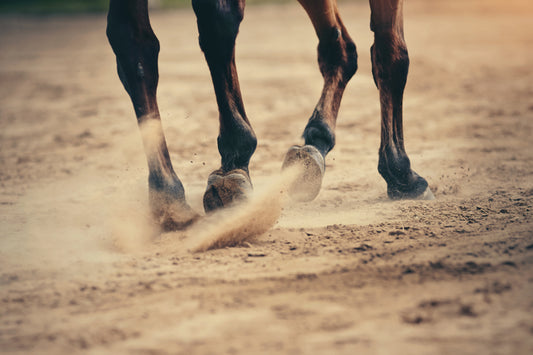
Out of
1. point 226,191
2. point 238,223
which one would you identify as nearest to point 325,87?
point 226,191

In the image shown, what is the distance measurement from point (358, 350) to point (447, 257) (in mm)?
794

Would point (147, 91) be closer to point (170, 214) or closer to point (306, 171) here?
point (170, 214)

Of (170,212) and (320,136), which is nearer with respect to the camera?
(170,212)

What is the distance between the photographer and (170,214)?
2.89 meters

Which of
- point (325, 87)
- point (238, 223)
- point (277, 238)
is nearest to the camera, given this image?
point (238, 223)

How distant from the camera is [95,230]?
307cm

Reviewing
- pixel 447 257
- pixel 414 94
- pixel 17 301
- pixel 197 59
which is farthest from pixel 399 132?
pixel 197 59

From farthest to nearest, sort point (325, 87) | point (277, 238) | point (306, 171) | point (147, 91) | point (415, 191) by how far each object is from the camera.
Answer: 1. point (325, 87)
2. point (415, 191)
3. point (306, 171)
4. point (147, 91)
5. point (277, 238)

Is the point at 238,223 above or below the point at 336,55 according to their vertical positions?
below

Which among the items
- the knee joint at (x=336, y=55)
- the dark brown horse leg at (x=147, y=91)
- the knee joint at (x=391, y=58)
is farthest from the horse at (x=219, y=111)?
the knee joint at (x=336, y=55)

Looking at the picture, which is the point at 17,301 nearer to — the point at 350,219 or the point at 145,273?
the point at 145,273

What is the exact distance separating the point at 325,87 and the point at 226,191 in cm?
119

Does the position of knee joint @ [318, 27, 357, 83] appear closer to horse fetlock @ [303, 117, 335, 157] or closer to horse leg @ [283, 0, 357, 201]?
horse leg @ [283, 0, 357, 201]

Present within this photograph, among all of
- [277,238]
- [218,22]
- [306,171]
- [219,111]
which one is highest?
[218,22]
